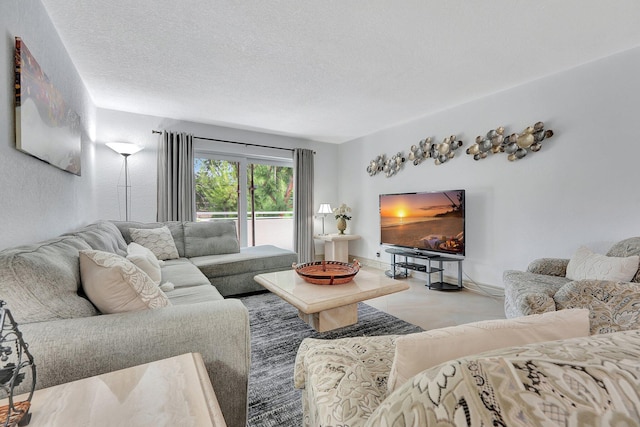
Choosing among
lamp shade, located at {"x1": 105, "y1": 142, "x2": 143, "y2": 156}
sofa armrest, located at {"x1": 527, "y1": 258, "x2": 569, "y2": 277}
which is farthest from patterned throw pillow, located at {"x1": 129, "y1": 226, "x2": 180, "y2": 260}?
sofa armrest, located at {"x1": 527, "y1": 258, "x2": 569, "y2": 277}

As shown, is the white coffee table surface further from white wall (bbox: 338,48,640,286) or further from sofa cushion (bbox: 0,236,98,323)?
white wall (bbox: 338,48,640,286)

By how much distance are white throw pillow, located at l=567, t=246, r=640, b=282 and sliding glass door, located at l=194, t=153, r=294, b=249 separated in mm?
3956

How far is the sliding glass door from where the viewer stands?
14.0 ft

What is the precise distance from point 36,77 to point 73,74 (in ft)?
3.71

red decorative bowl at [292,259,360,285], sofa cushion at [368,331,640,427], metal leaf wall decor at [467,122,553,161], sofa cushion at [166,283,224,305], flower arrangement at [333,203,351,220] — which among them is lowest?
sofa cushion at [166,283,224,305]

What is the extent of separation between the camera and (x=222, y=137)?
4.23m

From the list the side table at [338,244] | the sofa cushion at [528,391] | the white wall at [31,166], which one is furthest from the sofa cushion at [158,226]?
Result: the sofa cushion at [528,391]

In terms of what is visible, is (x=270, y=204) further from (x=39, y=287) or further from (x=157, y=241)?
(x=39, y=287)

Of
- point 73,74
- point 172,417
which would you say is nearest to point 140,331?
point 172,417

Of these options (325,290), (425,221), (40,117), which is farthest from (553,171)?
(40,117)

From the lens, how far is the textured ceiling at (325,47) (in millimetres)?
1758

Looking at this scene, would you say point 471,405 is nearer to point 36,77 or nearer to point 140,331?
point 140,331

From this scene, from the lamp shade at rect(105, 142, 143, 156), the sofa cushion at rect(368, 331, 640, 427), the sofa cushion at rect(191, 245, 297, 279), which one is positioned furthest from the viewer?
the lamp shade at rect(105, 142, 143, 156)

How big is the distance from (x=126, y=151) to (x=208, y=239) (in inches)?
56.8
